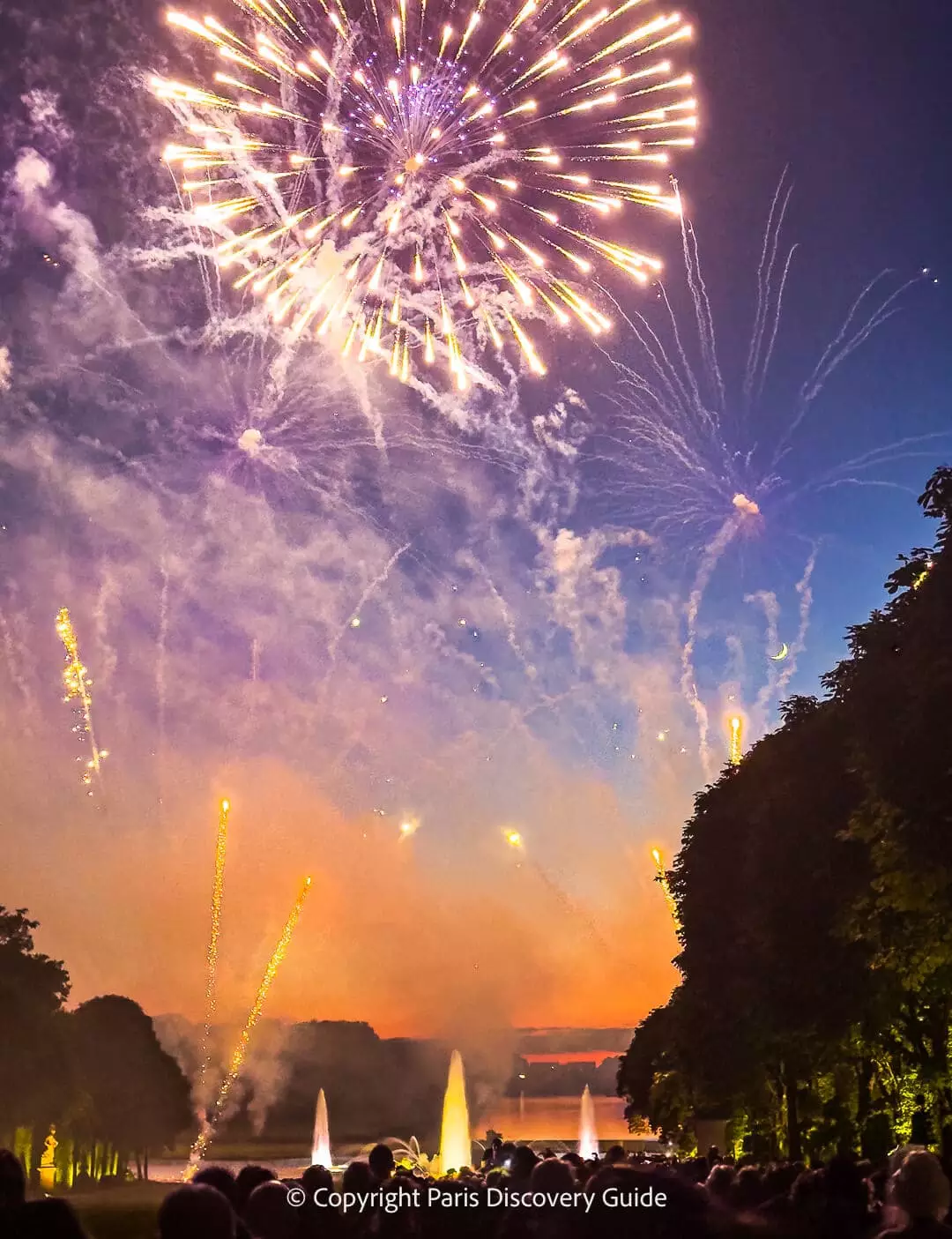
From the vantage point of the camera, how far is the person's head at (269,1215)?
864cm

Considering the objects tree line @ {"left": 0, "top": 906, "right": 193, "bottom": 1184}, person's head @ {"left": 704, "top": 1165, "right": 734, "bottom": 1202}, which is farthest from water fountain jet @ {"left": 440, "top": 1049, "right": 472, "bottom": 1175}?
person's head @ {"left": 704, "top": 1165, "right": 734, "bottom": 1202}

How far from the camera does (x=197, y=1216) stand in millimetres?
5680

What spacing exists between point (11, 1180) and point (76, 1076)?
211 feet

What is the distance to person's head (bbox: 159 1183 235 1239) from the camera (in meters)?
5.67

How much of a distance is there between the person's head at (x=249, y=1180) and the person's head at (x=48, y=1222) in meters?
3.90

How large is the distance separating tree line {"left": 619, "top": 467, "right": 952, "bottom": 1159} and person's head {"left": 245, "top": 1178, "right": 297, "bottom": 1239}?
659 inches

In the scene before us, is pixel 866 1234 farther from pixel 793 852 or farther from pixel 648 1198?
pixel 793 852

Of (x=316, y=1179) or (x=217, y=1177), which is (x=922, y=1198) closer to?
(x=217, y=1177)

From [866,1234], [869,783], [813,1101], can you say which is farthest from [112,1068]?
[866,1234]

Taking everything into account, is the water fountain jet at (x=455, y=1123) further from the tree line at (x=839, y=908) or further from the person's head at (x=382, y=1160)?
the person's head at (x=382, y=1160)

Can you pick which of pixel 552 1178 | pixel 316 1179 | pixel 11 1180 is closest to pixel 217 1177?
pixel 316 1179

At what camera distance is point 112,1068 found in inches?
3716

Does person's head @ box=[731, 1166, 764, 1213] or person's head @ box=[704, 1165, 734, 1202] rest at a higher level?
person's head @ box=[731, 1166, 764, 1213]

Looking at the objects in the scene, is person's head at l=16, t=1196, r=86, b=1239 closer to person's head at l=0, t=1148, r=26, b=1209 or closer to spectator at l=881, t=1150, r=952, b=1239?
person's head at l=0, t=1148, r=26, b=1209
